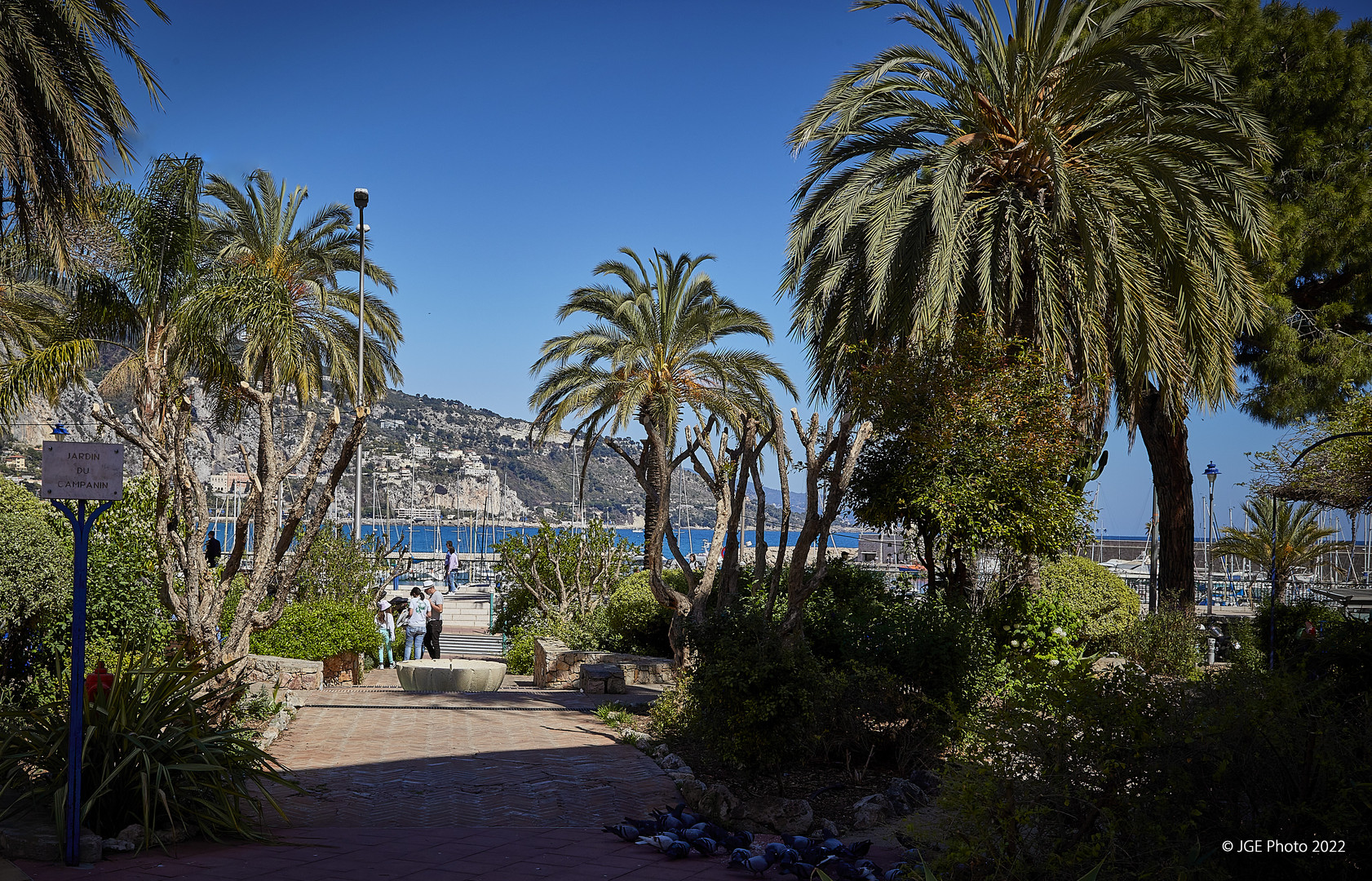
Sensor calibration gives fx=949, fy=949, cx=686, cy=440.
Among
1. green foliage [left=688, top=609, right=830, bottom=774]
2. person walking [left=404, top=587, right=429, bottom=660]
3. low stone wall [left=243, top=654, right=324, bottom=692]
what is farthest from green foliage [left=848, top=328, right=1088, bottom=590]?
person walking [left=404, top=587, right=429, bottom=660]

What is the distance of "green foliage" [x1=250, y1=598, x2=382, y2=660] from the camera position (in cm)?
1487

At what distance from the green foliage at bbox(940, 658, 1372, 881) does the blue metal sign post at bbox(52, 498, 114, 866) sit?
460 cm

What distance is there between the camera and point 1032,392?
11250 millimetres

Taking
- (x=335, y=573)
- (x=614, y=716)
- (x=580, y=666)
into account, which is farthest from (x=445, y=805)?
(x=335, y=573)

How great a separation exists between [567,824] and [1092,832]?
137 inches

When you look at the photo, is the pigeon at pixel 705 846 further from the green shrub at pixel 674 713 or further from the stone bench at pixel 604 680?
the stone bench at pixel 604 680

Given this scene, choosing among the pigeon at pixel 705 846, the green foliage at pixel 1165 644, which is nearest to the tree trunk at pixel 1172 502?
the green foliage at pixel 1165 644

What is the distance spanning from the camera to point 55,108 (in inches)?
380

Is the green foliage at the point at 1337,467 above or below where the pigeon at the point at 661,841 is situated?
above

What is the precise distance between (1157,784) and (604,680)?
31.7 feet

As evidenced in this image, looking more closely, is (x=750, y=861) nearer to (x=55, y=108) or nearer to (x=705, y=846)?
(x=705, y=846)

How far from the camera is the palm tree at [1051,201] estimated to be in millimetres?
11648

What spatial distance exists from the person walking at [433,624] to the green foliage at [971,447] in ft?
33.4

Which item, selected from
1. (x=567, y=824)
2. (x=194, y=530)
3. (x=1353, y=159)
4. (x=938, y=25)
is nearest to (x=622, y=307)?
(x=938, y=25)
